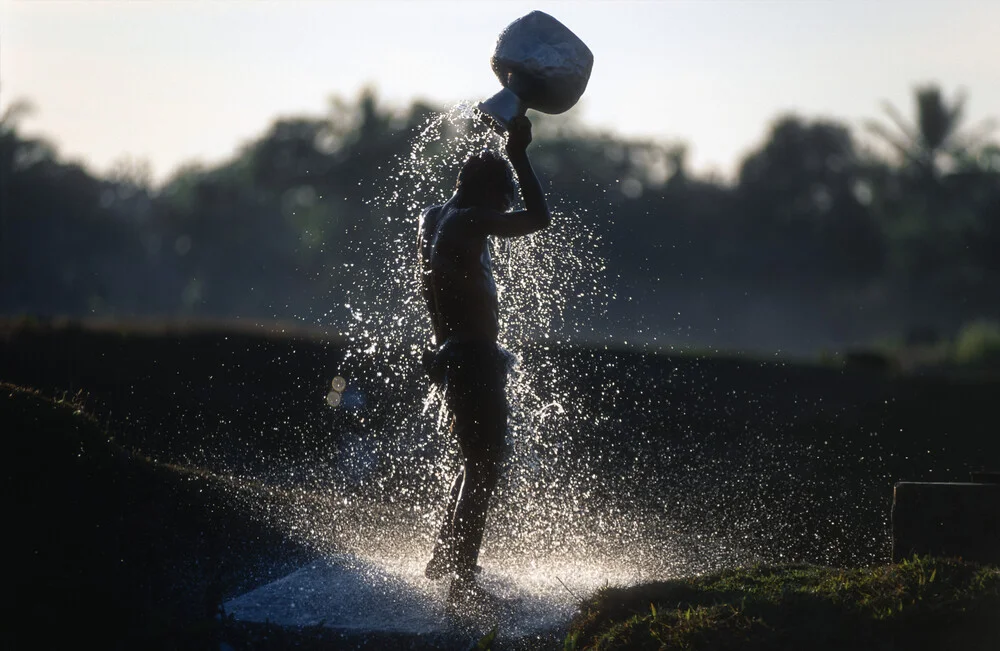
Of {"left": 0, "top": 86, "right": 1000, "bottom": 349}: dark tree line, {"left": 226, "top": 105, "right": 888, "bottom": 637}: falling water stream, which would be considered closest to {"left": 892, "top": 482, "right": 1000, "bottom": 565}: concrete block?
{"left": 226, "top": 105, "right": 888, "bottom": 637}: falling water stream

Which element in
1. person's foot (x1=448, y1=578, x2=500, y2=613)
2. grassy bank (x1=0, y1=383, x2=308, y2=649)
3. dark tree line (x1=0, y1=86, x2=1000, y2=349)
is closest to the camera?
grassy bank (x1=0, y1=383, x2=308, y2=649)

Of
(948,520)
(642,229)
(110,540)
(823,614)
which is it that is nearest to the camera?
(823,614)

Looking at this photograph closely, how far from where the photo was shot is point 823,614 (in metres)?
5.10

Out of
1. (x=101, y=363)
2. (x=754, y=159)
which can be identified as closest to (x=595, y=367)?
(x=101, y=363)

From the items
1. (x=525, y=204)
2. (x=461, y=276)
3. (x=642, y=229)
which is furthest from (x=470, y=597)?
(x=642, y=229)

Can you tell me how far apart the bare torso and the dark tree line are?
4959cm

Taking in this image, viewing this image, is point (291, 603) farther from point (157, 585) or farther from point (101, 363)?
point (101, 363)

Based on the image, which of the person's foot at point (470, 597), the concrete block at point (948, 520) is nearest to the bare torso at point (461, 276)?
the person's foot at point (470, 597)

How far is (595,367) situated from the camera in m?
14.8

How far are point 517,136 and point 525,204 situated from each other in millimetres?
336

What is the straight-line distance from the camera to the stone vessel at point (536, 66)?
6.29m

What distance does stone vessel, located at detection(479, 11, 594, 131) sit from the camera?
248 inches

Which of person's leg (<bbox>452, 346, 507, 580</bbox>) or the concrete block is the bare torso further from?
the concrete block

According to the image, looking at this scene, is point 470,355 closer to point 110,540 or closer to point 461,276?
point 461,276
